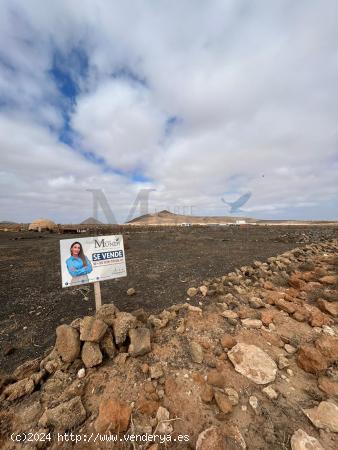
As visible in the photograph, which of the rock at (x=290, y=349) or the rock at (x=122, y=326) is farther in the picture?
the rock at (x=290, y=349)

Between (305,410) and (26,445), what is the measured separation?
9.57 feet

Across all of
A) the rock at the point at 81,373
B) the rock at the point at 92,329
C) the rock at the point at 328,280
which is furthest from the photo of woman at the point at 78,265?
the rock at the point at 328,280

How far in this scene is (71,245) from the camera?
4.10 m

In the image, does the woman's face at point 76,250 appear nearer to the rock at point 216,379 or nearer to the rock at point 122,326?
the rock at point 122,326

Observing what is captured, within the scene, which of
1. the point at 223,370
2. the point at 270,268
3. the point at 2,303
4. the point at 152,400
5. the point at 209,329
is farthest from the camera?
the point at 270,268

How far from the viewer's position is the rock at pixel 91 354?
299cm

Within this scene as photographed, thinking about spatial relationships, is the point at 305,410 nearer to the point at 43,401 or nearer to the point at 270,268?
the point at 43,401

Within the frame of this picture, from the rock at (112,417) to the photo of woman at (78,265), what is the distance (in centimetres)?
209

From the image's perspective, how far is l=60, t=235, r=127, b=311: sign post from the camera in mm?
4016

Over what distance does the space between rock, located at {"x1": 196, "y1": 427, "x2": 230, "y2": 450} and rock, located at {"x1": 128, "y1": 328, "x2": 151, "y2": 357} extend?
129cm

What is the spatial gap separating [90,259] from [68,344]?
4.97 feet

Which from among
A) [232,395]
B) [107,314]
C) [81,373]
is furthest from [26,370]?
[232,395]

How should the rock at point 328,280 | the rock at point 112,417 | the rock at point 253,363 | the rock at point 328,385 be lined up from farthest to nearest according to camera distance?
the rock at point 328,280 → the rock at point 253,363 → the rock at point 328,385 → the rock at point 112,417

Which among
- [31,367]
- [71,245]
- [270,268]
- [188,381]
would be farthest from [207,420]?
[270,268]
